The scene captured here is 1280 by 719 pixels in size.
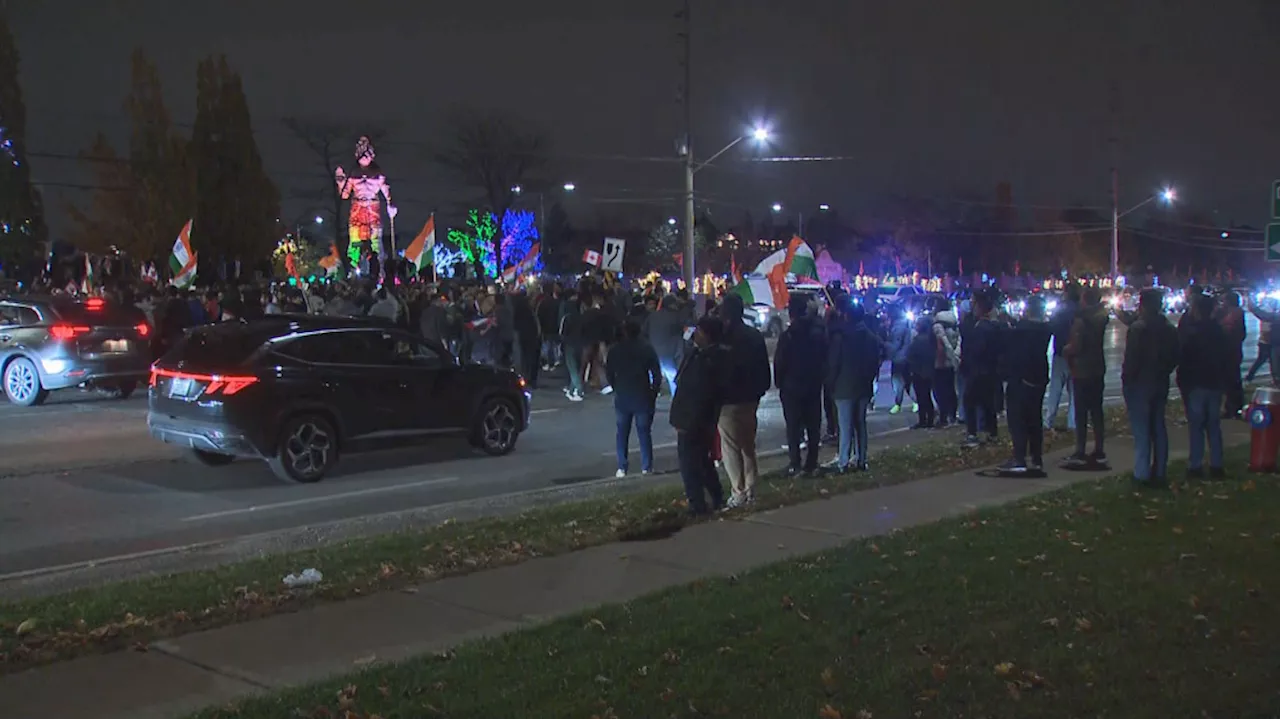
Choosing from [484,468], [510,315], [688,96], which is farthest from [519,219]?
[484,468]

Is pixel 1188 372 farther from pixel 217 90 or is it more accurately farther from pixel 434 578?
pixel 217 90

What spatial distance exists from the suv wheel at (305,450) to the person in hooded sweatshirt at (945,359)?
25.4 ft

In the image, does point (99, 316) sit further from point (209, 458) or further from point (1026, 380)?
point (1026, 380)

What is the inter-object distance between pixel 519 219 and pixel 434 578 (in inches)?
2589

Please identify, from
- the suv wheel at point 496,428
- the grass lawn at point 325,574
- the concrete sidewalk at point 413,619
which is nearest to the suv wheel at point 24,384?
the suv wheel at point 496,428

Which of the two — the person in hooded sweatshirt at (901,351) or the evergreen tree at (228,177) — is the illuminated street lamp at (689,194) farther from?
the evergreen tree at (228,177)

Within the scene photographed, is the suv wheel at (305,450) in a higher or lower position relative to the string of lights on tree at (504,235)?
lower

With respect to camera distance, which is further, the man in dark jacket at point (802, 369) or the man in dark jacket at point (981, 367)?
the man in dark jacket at point (981, 367)

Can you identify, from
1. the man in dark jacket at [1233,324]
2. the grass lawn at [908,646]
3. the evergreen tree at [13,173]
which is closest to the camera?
the grass lawn at [908,646]

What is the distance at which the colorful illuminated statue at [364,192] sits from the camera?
2422 inches

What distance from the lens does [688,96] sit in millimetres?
29938

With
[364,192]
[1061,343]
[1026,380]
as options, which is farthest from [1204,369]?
[364,192]

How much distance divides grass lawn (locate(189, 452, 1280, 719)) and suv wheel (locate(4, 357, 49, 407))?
47.2 feet

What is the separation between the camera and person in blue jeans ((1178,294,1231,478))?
1090 cm
